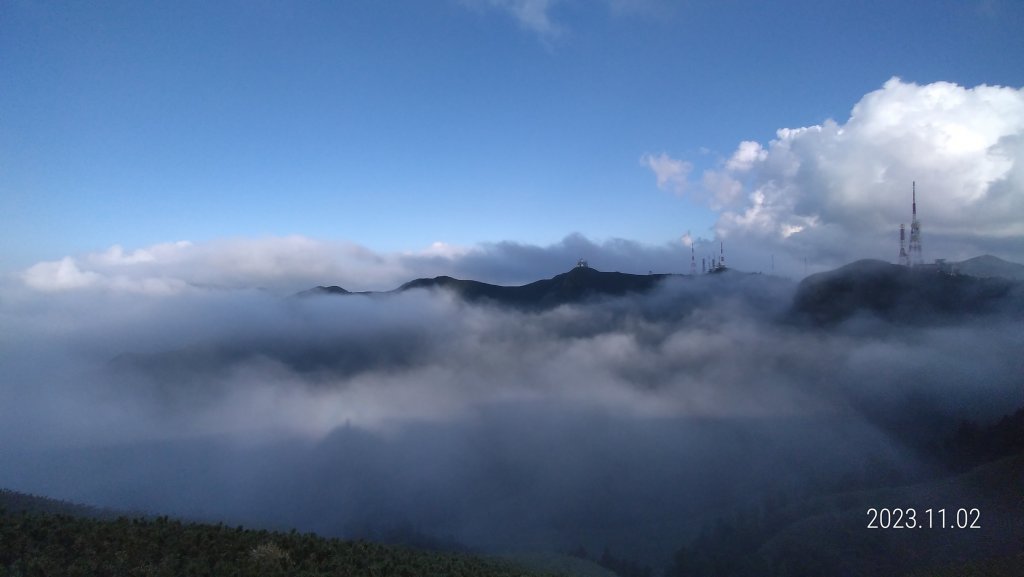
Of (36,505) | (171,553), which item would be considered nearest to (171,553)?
(171,553)

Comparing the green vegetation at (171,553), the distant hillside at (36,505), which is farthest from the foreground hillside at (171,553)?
the distant hillside at (36,505)

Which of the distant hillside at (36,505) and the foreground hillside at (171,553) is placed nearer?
the foreground hillside at (171,553)

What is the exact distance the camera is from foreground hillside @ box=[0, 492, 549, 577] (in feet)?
69.4

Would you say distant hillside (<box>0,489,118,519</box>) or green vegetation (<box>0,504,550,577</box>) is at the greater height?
green vegetation (<box>0,504,550,577</box>)

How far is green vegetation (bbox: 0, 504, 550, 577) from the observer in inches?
831

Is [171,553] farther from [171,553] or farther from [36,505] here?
[36,505]

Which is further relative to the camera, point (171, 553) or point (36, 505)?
point (36, 505)

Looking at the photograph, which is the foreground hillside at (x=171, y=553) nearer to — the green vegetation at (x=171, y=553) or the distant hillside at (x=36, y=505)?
the green vegetation at (x=171, y=553)

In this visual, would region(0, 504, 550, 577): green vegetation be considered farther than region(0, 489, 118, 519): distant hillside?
No

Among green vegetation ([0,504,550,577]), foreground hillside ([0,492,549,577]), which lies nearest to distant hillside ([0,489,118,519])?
foreground hillside ([0,492,549,577])

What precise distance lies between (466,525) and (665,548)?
64273 mm

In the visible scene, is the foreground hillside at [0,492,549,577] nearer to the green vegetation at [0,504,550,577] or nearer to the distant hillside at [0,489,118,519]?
the green vegetation at [0,504,550,577]

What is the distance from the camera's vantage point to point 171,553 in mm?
23484

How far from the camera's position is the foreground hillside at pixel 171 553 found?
2114 centimetres
